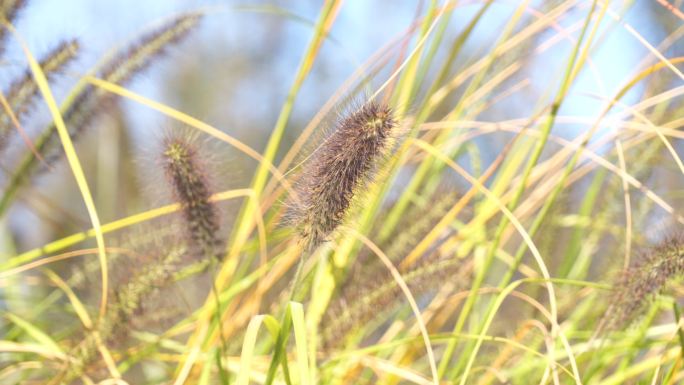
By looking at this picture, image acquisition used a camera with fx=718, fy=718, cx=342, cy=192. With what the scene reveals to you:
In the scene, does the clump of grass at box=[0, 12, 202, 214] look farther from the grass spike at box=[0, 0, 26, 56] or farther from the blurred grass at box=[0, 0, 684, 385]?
the grass spike at box=[0, 0, 26, 56]

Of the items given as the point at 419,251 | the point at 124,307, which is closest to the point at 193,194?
the point at 124,307

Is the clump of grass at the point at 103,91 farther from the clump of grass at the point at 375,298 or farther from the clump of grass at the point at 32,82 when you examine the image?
the clump of grass at the point at 375,298

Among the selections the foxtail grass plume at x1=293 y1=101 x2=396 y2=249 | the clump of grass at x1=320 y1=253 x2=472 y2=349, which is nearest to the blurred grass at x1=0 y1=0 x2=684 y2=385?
the clump of grass at x1=320 y1=253 x2=472 y2=349

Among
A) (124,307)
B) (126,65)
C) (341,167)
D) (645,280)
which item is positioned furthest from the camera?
(126,65)

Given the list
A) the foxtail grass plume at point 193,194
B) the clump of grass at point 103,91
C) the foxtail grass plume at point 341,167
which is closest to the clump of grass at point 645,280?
the foxtail grass plume at point 341,167

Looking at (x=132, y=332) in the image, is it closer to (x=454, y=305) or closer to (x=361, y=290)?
(x=361, y=290)

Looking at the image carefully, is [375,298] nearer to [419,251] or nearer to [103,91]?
[419,251]

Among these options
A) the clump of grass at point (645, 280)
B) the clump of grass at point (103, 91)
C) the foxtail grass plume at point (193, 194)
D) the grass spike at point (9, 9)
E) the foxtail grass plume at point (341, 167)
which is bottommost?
the clump of grass at point (645, 280)
